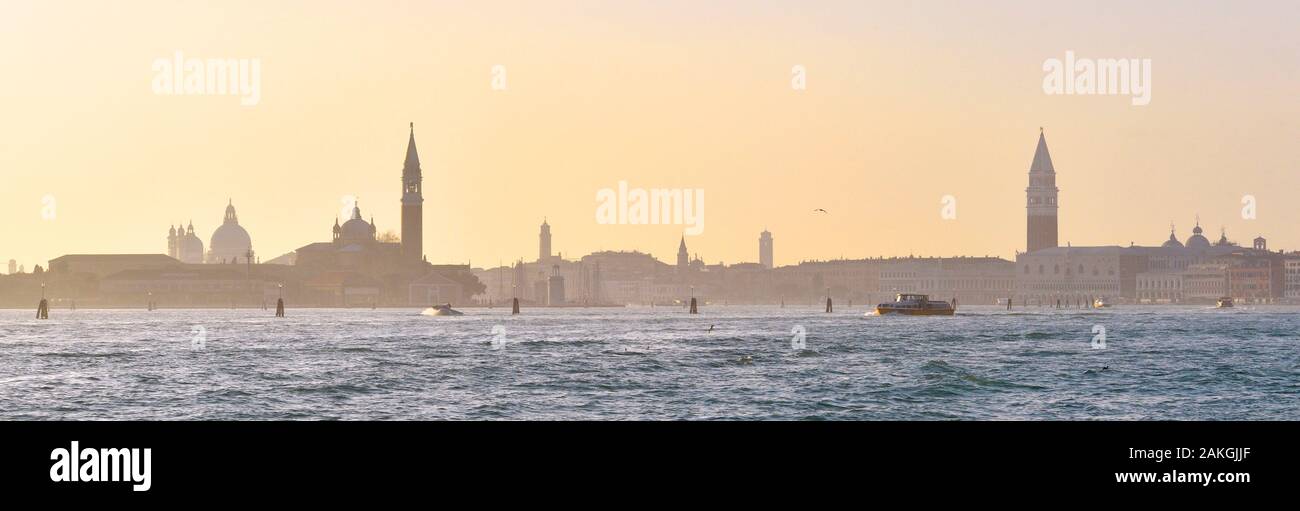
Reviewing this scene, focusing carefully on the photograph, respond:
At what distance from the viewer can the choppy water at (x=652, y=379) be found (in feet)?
79.6

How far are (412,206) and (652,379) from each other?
138 meters

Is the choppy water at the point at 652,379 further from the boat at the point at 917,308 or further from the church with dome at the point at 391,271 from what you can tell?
the church with dome at the point at 391,271

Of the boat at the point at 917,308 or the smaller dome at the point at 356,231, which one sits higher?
the smaller dome at the point at 356,231

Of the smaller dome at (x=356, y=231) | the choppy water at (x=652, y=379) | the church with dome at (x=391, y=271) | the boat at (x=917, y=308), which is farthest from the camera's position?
the smaller dome at (x=356, y=231)

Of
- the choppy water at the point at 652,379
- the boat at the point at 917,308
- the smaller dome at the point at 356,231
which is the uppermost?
the smaller dome at the point at 356,231

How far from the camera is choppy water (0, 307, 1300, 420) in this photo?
2425cm

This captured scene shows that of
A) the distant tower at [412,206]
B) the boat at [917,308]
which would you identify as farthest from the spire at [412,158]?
the boat at [917,308]

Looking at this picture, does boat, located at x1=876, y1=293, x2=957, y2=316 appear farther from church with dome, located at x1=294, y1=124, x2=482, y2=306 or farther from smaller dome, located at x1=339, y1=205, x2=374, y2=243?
smaller dome, located at x1=339, y1=205, x2=374, y2=243

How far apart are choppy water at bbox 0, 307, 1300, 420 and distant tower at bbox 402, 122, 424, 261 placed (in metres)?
113

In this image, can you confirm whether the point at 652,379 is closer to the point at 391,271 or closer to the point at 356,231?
the point at 391,271

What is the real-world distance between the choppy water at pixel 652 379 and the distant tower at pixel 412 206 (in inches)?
4461

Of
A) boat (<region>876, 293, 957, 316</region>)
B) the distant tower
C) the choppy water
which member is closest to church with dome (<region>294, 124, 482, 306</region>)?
the distant tower

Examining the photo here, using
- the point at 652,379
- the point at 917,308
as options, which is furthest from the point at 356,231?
the point at 652,379
